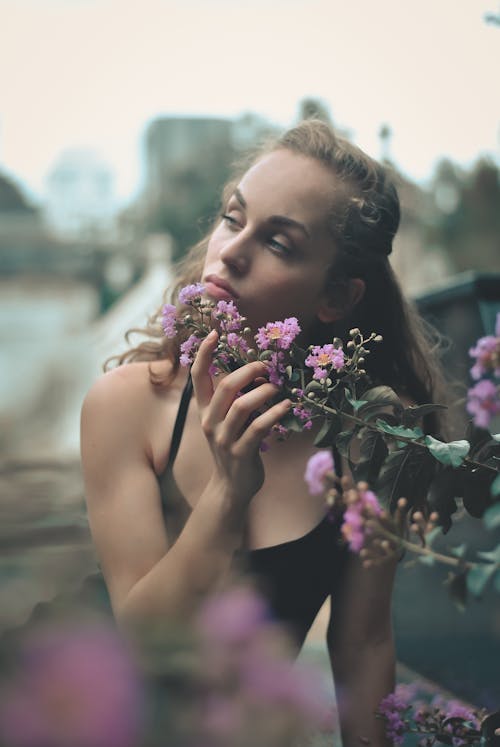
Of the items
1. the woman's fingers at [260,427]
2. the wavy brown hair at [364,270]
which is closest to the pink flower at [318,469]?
the woman's fingers at [260,427]

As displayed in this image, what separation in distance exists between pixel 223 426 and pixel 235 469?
0.07 meters

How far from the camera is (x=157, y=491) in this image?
1511 mm

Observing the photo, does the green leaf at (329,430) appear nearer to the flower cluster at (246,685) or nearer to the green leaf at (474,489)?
the green leaf at (474,489)

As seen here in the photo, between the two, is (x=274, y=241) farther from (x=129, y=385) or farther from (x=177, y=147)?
(x=177, y=147)

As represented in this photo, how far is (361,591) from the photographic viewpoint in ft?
5.44

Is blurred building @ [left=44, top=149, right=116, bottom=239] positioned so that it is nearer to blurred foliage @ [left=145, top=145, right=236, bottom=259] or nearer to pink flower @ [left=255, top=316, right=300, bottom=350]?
blurred foliage @ [left=145, top=145, right=236, bottom=259]

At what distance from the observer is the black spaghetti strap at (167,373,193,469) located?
63.1 inches

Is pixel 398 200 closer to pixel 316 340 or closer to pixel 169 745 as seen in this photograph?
pixel 316 340

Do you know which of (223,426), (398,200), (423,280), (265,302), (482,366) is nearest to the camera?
(482,366)

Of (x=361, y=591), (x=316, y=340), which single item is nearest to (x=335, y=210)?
(x=316, y=340)

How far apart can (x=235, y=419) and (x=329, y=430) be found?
5.2 inches

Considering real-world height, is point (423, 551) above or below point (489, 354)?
below

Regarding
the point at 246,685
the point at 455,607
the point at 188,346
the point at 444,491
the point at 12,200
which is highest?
the point at 246,685

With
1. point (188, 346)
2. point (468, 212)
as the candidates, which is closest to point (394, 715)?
point (188, 346)
